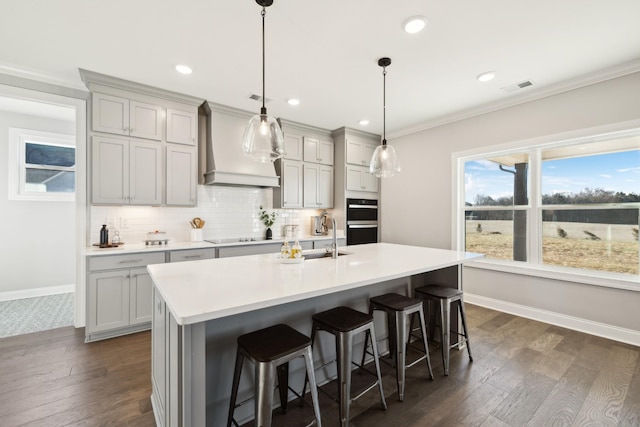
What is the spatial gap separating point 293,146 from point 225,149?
1152 mm

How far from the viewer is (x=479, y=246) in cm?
420

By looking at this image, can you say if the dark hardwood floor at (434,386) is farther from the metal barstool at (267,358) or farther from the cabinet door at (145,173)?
the cabinet door at (145,173)

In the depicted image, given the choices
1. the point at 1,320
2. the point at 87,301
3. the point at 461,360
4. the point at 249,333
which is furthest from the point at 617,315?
the point at 1,320

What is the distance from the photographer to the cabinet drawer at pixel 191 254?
329 cm

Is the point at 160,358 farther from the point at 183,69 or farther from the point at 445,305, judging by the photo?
the point at 183,69

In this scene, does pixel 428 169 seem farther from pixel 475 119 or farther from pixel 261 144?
pixel 261 144

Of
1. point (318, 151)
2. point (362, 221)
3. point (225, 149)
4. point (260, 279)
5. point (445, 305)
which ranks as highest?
point (318, 151)

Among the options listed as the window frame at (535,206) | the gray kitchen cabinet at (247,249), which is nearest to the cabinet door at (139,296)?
the gray kitchen cabinet at (247,249)

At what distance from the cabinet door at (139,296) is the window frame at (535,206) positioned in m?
4.05

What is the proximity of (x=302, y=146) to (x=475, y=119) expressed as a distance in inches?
102

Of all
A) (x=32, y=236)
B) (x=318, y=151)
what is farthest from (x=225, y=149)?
(x=32, y=236)

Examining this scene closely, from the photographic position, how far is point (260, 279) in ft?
5.58

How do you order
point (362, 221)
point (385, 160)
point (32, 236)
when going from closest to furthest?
point (385, 160) < point (32, 236) < point (362, 221)

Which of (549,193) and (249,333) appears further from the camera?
(549,193)
